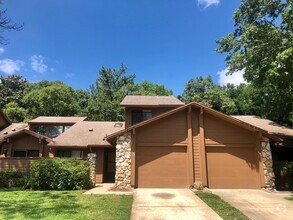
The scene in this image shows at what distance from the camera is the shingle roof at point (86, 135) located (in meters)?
17.1

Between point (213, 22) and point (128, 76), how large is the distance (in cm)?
2858

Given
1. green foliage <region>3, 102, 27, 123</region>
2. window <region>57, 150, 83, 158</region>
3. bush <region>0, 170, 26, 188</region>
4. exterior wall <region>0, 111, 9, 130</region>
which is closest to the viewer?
bush <region>0, 170, 26, 188</region>

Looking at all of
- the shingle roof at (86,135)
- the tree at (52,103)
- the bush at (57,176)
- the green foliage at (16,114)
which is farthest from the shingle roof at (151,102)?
the green foliage at (16,114)

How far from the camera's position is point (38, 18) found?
13008 millimetres

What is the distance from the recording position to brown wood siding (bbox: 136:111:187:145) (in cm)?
1323

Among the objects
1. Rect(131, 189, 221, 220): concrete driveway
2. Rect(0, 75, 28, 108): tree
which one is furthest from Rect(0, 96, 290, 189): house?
Rect(0, 75, 28, 108): tree

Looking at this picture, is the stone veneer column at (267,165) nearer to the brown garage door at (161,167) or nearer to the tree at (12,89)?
the brown garage door at (161,167)

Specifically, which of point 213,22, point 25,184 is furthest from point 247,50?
point 25,184

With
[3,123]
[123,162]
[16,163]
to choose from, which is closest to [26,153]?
[16,163]

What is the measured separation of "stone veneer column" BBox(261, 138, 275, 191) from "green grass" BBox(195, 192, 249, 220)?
15.0ft

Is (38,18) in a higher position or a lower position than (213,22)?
lower

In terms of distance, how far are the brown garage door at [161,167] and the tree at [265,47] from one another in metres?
6.42

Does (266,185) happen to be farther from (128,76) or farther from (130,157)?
(128,76)

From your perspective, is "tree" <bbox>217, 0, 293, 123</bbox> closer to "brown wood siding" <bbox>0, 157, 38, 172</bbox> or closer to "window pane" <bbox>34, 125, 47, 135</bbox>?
"brown wood siding" <bbox>0, 157, 38, 172</bbox>
